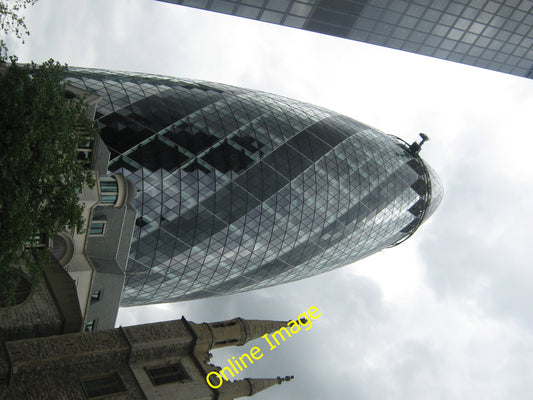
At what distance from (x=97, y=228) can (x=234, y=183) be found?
12.8 metres

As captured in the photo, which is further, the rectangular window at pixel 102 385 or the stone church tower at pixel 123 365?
the rectangular window at pixel 102 385

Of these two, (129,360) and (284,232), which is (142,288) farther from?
(129,360)

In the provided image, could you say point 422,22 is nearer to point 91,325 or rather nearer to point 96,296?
point 96,296

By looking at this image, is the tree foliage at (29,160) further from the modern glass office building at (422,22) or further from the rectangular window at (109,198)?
the modern glass office building at (422,22)

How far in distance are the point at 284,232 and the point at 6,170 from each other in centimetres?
3086

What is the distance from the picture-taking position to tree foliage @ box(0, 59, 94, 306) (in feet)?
56.5

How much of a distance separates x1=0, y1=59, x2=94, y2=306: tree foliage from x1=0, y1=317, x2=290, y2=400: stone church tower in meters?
5.30

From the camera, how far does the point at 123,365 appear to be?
86.7ft

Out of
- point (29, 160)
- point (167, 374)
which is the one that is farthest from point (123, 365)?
point (29, 160)

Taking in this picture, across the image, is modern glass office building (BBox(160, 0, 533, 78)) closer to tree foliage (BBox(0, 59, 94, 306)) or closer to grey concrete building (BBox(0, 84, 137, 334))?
grey concrete building (BBox(0, 84, 137, 334))

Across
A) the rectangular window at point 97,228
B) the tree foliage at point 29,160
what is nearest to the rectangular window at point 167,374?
the rectangular window at point 97,228

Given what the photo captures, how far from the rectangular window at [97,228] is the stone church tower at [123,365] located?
23.3 feet

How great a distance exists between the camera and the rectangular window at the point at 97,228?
3077 centimetres

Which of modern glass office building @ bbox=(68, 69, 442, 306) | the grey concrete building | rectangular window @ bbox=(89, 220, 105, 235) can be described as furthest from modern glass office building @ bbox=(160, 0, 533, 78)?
rectangular window @ bbox=(89, 220, 105, 235)
